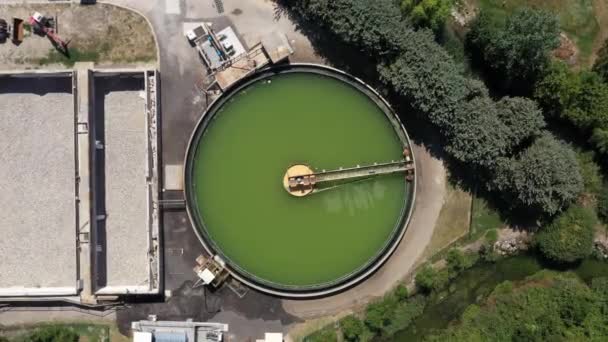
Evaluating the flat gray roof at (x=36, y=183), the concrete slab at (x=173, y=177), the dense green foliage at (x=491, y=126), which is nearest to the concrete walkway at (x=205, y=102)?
the concrete slab at (x=173, y=177)

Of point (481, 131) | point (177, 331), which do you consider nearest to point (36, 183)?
point (177, 331)

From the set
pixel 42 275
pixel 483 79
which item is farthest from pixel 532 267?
pixel 42 275

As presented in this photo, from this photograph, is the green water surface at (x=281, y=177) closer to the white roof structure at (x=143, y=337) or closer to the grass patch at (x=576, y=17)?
the white roof structure at (x=143, y=337)

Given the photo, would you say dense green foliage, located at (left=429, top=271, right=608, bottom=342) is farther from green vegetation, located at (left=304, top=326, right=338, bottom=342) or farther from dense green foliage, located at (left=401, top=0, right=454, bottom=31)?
dense green foliage, located at (left=401, top=0, right=454, bottom=31)

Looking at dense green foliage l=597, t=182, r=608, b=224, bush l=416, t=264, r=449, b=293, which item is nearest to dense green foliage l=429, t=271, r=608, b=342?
bush l=416, t=264, r=449, b=293

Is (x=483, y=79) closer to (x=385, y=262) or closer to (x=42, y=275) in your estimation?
(x=385, y=262)

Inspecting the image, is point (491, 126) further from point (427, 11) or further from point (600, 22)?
point (600, 22)

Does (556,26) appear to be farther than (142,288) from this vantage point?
No

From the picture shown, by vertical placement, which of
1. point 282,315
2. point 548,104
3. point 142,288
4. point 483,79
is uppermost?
point 483,79
